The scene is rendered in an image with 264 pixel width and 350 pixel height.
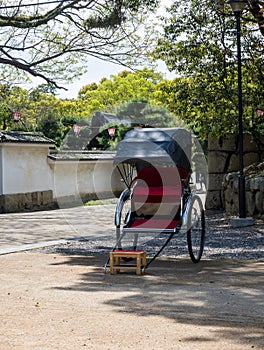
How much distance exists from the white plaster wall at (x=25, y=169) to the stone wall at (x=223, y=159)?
21.1 feet

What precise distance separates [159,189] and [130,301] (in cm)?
A: 293

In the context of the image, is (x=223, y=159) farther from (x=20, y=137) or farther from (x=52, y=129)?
(x=52, y=129)

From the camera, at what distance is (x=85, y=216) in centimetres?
1677

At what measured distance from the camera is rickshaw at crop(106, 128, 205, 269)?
8062 mm

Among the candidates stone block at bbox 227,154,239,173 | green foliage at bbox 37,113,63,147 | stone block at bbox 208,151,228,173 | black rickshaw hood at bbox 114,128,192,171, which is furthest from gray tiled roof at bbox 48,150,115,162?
black rickshaw hood at bbox 114,128,192,171

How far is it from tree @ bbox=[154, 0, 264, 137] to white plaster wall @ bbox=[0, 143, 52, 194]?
20.7ft

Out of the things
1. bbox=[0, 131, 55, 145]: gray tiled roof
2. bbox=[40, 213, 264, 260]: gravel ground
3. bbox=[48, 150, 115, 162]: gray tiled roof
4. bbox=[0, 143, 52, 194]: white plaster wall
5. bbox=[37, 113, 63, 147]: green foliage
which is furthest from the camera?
bbox=[37, 113, 63, 147]: green foliage

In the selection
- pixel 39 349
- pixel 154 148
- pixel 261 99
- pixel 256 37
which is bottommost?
pixel 39 349

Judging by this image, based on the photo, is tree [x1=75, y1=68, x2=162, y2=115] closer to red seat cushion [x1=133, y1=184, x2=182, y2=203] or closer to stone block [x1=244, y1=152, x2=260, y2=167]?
stone block [x1=244, y1=152, x2=260, y2=167]

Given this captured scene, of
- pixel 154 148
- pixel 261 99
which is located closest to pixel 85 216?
pixel 261 99

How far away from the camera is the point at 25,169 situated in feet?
65.7

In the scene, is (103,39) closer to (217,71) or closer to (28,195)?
(217,71)

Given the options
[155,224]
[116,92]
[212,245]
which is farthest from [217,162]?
[116,92]

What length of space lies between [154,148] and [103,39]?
27.7ft
